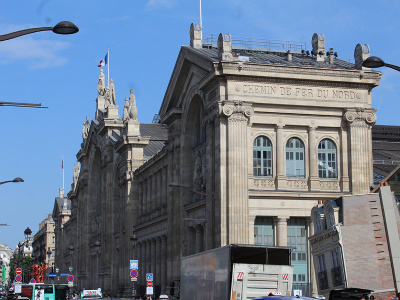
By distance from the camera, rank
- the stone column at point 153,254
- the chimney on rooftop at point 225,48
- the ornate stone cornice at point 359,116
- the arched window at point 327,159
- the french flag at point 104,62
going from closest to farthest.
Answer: the chimney on rooftop at point 225,48 < the ornate stone cornice at point 359,116 < the arched window at point 327,159 < the stone column at point 153,254 < the french flag at point 104,62

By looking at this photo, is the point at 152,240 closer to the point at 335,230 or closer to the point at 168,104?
the point at 168,104

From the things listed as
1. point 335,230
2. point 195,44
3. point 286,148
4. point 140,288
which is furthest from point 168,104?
point 335,230

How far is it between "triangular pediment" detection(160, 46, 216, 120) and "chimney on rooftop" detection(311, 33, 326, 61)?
29.6 feet

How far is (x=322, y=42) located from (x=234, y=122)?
567 inches

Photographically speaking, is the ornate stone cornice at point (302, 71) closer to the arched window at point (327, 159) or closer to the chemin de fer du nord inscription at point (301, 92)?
the chemin de fer du nord inscription at point (301, 92)

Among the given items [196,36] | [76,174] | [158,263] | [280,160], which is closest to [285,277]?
[280,160]

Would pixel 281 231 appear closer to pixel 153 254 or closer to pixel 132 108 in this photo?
pixel 153 254

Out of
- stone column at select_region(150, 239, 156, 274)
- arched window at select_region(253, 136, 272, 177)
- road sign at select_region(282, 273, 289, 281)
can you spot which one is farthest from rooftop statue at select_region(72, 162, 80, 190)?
road sign at select_region(282, 273, 289, 281)

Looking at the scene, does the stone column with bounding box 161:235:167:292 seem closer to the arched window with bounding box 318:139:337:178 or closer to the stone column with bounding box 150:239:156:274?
the stone column with bounding box 150:239:156:274

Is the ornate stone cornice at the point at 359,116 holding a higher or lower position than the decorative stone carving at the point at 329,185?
higher

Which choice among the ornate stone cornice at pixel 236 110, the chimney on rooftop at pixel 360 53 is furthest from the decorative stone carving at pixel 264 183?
the chimney on rooftop at pixel 360 53

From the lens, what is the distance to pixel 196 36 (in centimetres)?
5716

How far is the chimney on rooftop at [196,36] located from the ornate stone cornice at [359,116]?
13325mm

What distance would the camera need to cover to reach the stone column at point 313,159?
48.3 meters
